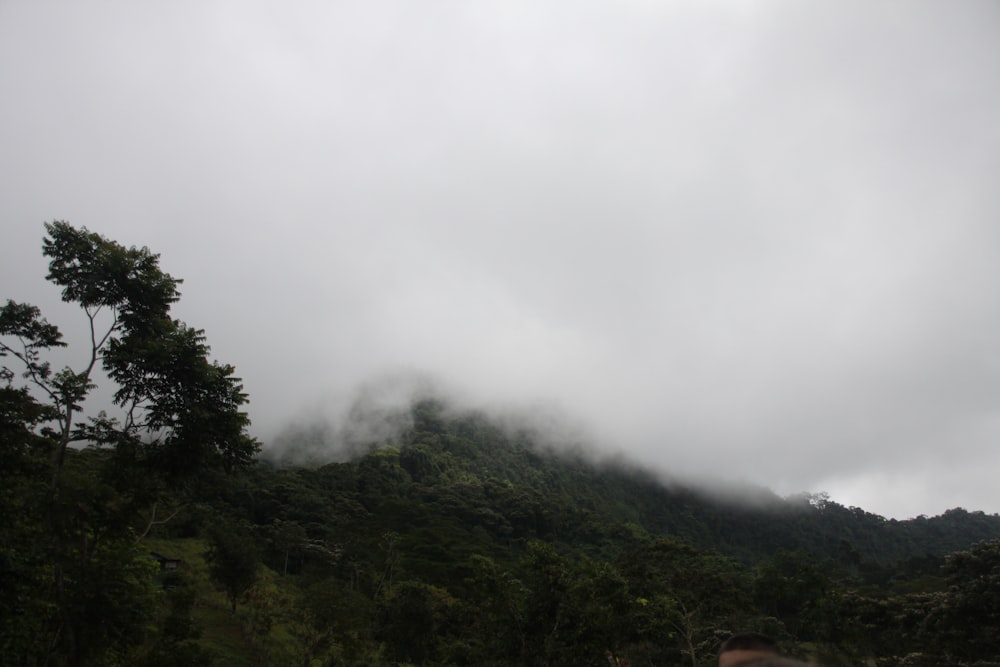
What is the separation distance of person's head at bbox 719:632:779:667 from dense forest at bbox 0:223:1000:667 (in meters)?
11.9

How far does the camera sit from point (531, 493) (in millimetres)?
101500

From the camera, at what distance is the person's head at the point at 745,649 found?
8.36ft

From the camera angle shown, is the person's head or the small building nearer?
the person's head

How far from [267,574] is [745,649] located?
4957cm

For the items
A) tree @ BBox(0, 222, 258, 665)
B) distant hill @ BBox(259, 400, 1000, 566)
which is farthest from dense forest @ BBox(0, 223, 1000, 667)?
distant hill @ BBox(259, 400, 1000, 566)

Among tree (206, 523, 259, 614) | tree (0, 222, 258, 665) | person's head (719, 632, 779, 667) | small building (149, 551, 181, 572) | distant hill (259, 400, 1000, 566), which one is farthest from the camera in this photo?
distant hill (259, 400, 1000, 566)

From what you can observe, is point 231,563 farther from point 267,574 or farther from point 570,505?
point 570,505

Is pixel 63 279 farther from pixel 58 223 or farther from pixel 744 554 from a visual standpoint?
pixel 744 554

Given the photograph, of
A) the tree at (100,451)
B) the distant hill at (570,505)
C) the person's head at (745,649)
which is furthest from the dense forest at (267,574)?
the person's head at (745,649)

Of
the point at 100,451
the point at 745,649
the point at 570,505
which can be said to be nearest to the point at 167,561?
the point at 100,451

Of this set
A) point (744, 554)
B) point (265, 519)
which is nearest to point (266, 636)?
point (265, 519)

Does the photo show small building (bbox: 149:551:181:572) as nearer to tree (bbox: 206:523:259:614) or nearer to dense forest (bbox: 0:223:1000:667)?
dense forest (bbox: 0:223:1000:667)

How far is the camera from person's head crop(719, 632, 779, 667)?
100 inches

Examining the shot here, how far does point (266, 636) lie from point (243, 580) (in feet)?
16.9
